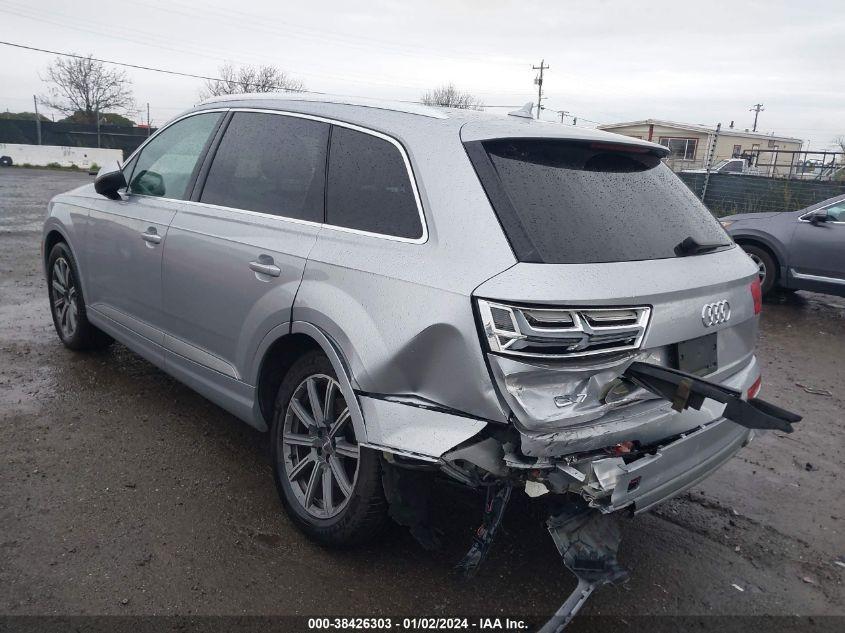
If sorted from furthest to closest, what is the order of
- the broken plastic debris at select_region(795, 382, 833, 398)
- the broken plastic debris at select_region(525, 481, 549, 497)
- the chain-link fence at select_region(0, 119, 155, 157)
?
1. the chain-link fence at select_region(0, 119, 155, 157)
2. the broken plastic debris at select_region(795, 382, 833, 398)
3. the broken plastic debris at select_region(525, 481, 549, 497)

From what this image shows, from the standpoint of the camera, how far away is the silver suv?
7.66 ft

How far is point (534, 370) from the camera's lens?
2.26 m

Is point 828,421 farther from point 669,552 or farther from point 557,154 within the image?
point 557,154

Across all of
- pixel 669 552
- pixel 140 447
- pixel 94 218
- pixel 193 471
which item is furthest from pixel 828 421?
pixel 94 218

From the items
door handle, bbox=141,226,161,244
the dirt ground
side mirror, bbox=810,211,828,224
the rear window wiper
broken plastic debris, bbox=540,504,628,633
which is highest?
the rear window wiper

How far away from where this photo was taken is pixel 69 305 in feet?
17.4

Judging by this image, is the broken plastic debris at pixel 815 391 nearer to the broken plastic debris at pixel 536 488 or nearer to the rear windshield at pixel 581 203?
the rear windshield at pixel 581 203

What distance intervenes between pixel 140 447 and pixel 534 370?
104 inches

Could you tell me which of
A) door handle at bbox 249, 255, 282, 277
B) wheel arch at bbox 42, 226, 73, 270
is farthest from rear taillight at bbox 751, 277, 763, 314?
wheel arch at bbox 42, 226, 73, 270

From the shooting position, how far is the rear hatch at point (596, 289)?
7.48ft

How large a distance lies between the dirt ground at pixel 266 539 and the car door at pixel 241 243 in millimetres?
531

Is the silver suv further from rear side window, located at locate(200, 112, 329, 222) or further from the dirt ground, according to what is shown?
the dirt ground

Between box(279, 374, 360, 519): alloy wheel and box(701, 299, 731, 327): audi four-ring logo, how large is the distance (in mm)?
1477

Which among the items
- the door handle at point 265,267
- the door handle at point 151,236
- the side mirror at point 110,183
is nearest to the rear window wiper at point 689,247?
the door handle at point 265,267
